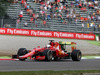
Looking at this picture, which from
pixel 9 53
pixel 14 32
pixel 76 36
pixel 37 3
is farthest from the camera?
pixel 37 3

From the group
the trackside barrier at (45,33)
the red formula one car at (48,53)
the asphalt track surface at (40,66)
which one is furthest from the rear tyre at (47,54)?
the trackside barrier at (45,33)

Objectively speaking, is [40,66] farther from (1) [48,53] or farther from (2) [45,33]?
(2) [45,33]

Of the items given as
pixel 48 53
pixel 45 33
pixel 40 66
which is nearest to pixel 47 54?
pixel 48 53

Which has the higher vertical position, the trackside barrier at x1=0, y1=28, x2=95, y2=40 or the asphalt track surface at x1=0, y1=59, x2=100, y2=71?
the asphalt track surface at x1=0, y1=59, x2=100, y2=71

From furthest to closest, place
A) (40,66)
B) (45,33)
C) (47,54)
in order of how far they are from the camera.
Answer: (45,33) < (47,54) < (40,66)

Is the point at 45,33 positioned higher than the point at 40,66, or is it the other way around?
the point at 40,66

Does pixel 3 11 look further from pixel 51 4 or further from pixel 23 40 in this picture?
pixel 23 40

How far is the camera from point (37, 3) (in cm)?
3262

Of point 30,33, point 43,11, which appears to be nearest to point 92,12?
point 43,11

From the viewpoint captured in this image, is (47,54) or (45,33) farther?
(45,33)

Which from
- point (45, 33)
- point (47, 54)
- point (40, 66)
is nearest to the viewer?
point (40, 66)

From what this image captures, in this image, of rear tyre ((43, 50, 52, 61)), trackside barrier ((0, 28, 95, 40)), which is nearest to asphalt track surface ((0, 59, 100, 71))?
rear tyre ((43, 50, 52, 61))

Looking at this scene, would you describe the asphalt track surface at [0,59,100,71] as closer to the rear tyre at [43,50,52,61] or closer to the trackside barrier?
the rear tyre at [43,50,52,61]

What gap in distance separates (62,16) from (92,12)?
4.25 meters
